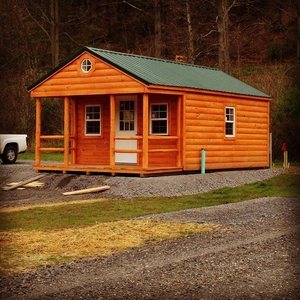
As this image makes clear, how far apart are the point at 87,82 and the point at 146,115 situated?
2.98 metres

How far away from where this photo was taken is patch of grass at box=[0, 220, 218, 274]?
8.16 metres

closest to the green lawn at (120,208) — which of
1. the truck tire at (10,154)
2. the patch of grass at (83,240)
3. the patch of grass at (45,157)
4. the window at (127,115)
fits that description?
the patch of grass at (83,240)

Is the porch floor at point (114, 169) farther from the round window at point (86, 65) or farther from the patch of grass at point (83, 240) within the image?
the patch of grass at point (83, 240)

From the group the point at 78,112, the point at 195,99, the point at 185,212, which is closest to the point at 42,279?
the point at 185,212

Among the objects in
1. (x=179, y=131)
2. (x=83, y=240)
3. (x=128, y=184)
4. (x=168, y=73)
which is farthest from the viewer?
(x=168, y=73)

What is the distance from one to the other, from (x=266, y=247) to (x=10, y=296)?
4.15 meters

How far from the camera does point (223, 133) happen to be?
23.3 meters

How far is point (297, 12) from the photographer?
1628mm

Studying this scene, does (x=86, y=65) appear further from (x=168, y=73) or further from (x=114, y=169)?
(x=114, y=169)

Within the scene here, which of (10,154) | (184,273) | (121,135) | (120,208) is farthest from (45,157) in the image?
(184,273)

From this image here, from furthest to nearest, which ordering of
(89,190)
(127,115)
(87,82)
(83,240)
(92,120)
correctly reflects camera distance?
(92,120) < (127,115) < (87,82) < (89,190) < (83,240)

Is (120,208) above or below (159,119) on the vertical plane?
below

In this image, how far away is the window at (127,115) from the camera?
22.4 meters

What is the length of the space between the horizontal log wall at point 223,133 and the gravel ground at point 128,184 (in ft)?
3.11
